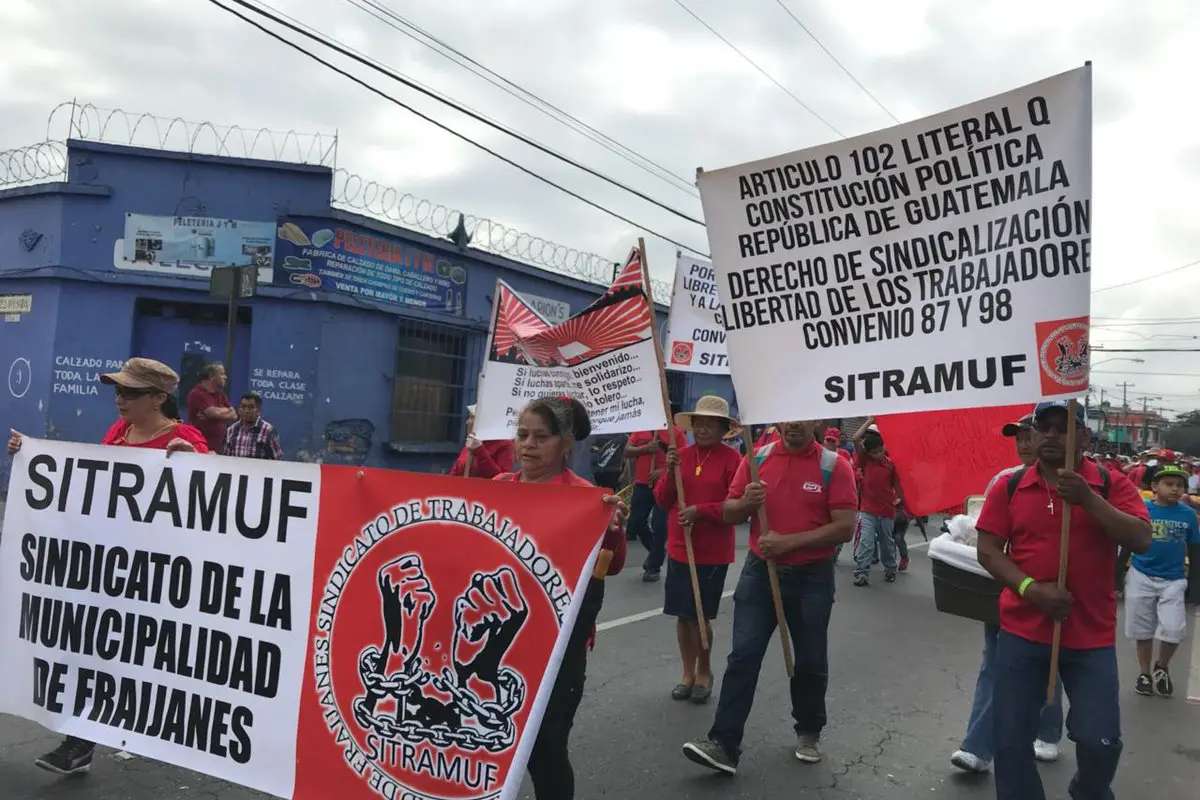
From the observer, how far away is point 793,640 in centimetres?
437

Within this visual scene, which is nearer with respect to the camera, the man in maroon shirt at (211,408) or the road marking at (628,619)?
the road marking at (628,619)

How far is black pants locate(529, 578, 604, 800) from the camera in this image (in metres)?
2.99

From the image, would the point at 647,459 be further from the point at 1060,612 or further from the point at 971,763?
the point at 1060,612

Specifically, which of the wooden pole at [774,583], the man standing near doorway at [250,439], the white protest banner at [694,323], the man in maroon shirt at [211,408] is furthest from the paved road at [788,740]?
the man in maroon shirt at [211,408]

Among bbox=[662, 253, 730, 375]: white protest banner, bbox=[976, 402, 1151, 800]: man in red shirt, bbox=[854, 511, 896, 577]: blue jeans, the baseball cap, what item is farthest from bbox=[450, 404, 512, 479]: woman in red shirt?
bbox=[854, 511, 896, 577]: blue jeans

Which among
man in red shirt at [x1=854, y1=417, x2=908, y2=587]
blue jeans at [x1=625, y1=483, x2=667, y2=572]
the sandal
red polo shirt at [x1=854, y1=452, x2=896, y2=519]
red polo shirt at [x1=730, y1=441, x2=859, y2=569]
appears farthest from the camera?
red polo shirt at [x1=854, y1=452, x2=896, y2=519]

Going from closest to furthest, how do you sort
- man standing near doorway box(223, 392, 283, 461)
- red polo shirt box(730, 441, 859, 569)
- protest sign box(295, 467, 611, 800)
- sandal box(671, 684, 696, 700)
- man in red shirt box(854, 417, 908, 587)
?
1. protest sign box(295, 467, 611, 800)
2. red polo shirt box(730, 441, 859, 569)
3. sandal box(671, 684, 696, 700)
4. man standing near doorway box(223, 392, 283, 461)
5. man in red shirt box(854, 417, 908, 587)

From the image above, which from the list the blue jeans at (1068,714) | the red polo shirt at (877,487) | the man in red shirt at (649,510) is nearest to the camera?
the blue jeans at (1068,714)

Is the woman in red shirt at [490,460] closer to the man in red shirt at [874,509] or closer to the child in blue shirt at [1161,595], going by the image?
the child in blue shirt at [1161,595]

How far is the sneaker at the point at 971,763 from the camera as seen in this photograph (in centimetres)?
444

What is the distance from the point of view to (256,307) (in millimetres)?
12609

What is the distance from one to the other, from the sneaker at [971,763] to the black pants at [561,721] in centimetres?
238

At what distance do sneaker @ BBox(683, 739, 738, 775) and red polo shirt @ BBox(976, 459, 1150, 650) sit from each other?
4.93 ft

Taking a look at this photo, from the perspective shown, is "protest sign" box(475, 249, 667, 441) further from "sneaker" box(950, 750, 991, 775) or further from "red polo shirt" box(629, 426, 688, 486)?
"red polo shirt" box(629, 426, 688, 486)
